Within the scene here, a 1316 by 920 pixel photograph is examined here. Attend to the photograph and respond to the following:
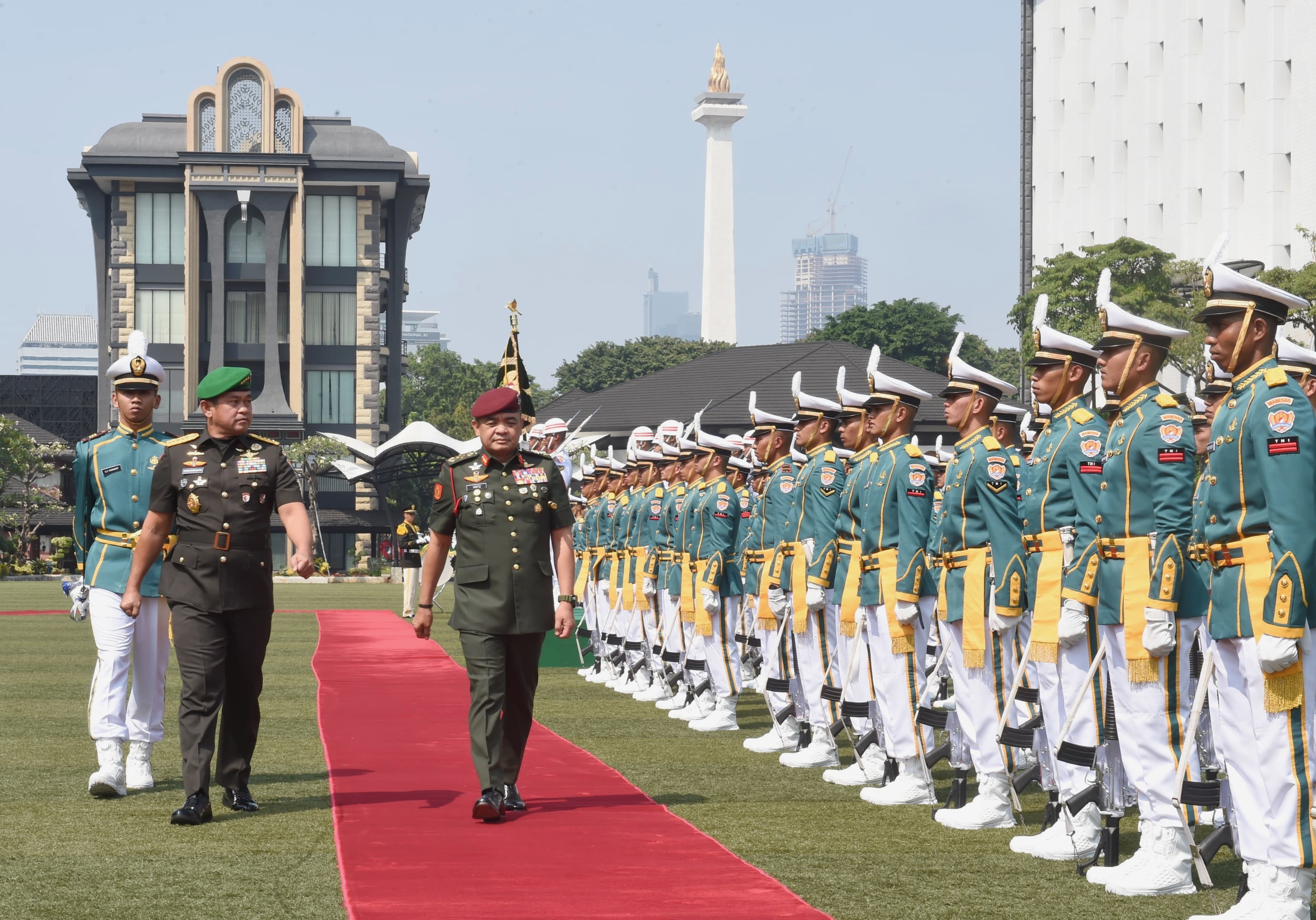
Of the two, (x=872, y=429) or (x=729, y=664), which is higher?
(x=872, y=429)

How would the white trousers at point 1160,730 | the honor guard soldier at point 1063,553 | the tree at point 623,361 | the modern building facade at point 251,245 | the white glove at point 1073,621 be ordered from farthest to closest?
1. the tree at point 623,361
2. the modern building facade at point 251,245
3. the honor guard soldier at point 1063,553
4. the white glove at point 1073,621
5. the white trousers at point 1160,730

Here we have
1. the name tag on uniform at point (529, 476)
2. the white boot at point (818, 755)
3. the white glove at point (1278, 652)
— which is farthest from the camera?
the white boot at point (818, 755)

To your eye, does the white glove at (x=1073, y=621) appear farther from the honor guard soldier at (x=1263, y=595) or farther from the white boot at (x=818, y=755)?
the white boot at (x=818, y=755)

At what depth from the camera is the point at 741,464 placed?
13.6 m

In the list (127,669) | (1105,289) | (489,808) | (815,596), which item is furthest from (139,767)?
(1105,289)

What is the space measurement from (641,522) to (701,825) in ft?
24.8

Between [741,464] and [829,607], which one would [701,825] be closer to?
[829,607]

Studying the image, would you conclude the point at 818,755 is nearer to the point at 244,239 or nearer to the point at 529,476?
the point at 529,476

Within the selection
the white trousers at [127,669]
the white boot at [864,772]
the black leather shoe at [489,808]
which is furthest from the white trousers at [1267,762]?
the white trousers at [127,669]

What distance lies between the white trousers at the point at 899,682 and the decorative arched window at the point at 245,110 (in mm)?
61211

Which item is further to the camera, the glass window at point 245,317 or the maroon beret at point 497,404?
the glass window at point 245,317

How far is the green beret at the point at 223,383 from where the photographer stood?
8609mm

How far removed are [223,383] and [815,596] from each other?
3.81 m

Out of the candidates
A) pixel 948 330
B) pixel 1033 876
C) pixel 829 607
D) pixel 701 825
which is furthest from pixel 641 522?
pixel 948 330
